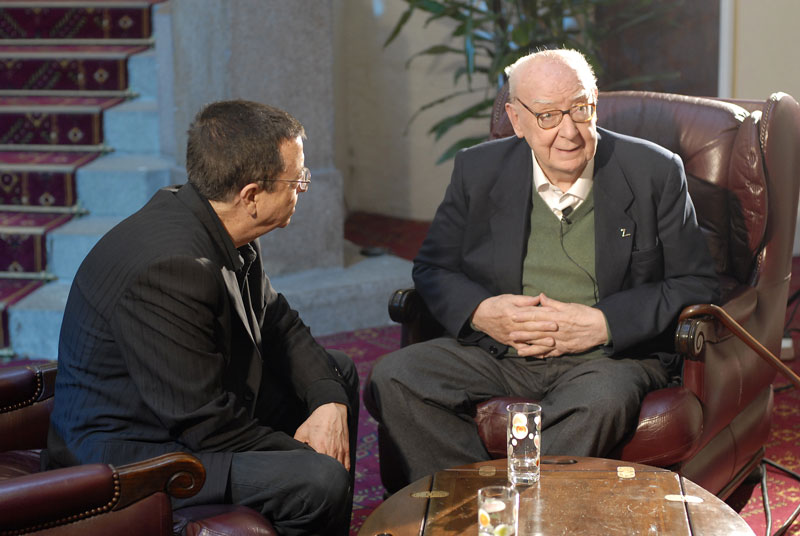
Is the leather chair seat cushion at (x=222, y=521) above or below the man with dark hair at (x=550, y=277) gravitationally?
below

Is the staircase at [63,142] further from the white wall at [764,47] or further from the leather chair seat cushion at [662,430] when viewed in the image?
the white wall at [764,47]

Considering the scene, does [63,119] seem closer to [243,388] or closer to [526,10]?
[526,10]

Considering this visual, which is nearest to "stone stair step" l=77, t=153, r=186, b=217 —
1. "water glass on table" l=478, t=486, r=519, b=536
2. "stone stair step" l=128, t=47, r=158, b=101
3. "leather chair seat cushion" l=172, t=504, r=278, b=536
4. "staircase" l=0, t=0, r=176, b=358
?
"staircase" l=0, t=0, r=176, b=358

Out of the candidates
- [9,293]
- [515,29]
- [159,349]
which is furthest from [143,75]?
[159,349]

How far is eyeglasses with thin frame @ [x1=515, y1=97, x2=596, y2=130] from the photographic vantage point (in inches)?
94.3

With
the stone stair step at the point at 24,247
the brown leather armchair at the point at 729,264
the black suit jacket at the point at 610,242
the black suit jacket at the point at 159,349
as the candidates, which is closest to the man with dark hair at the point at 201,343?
the black suit jacket at the point at 159,349

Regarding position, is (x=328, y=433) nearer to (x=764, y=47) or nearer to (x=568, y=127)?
(x=568, y=127)

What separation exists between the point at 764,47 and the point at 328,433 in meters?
3.93

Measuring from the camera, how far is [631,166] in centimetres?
251

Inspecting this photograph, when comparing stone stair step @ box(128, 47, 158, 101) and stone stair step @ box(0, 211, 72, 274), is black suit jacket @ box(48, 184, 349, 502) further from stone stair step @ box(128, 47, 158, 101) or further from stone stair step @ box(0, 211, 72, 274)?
stone stair step @ box(128, 47, 158, 101)

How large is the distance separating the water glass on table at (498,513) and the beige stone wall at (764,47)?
4.08 metres

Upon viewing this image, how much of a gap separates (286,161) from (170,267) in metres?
0.34

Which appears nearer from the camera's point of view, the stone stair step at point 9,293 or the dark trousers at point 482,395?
the dark trousers at point 482,395

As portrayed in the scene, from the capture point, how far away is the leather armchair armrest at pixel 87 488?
1.55 meters
